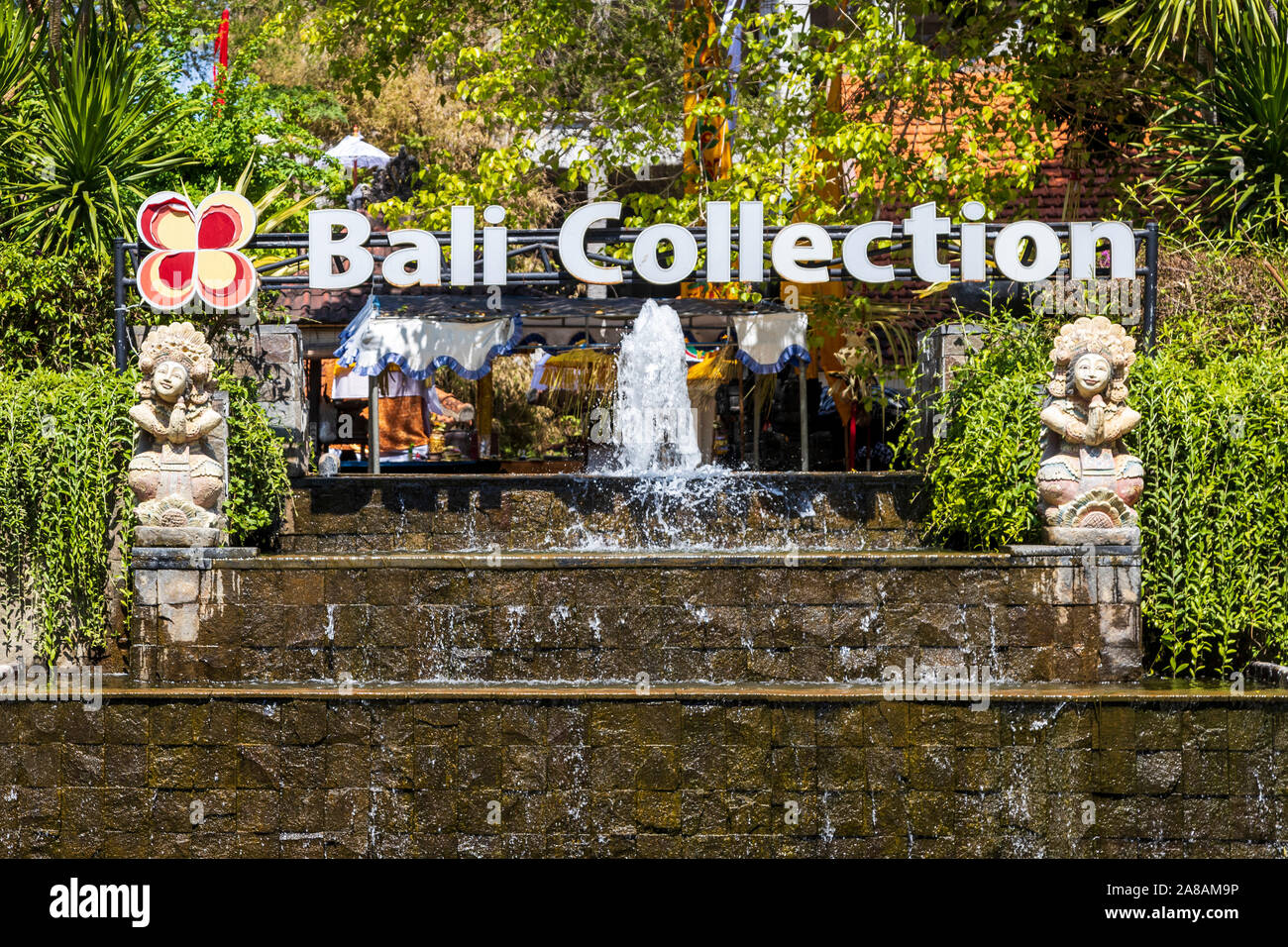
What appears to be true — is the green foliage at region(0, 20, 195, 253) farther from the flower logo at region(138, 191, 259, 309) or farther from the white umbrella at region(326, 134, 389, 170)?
A: the white umbrella at region(326, 134, 389, 170)

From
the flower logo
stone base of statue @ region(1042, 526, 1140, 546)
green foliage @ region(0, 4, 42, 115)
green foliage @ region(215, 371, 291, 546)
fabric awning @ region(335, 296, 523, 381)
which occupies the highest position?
green foliage @ region(0, 4, 42, 115)

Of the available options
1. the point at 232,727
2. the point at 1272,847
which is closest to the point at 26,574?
the point at 232,727

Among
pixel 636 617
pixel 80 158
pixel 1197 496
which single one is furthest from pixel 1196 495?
pixel 80 158

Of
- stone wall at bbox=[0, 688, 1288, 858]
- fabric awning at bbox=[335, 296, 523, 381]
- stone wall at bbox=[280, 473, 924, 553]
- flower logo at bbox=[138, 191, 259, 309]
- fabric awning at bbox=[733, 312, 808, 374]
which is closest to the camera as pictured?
stone wall at bbox=[0, 688, 1288, 858]

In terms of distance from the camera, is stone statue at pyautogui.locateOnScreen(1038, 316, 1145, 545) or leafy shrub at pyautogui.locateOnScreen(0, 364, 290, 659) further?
leafy shrub at pyautogui.locateOnScreen(0, 364, 290, 659)

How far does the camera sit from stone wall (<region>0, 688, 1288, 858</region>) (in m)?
8.60

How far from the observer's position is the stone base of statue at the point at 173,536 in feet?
32.1

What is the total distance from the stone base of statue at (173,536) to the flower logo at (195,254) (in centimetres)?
254

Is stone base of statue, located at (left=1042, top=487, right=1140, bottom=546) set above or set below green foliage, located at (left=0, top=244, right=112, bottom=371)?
below

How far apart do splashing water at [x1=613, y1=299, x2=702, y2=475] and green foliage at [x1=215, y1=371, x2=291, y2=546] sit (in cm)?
527

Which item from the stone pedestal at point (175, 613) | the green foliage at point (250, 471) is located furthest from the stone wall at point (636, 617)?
the green foliage at point (250, 471)

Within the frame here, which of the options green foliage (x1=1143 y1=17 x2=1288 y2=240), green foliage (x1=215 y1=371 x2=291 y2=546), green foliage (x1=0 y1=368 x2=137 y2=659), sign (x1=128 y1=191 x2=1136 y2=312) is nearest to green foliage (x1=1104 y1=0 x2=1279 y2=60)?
green foliage (x1=1143 y1=17 x2=1288 y2=240)

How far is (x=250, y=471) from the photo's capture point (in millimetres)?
11156

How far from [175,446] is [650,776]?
400 centimetres
